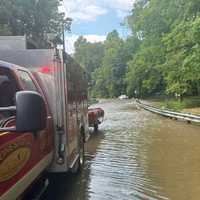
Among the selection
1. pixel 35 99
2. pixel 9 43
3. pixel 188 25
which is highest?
pixel 188 25

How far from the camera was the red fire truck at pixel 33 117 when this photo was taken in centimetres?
352

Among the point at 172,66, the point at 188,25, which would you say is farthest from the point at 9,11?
A: the point at 188,25

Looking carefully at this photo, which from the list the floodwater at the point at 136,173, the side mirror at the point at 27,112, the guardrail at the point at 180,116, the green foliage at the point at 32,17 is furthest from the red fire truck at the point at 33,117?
the green foliage at the point at 32,17

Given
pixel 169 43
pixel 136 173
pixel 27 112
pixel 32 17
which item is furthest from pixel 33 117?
pixel 32 17

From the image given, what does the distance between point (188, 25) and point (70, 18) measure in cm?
3258

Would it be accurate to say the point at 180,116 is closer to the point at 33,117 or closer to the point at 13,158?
the point at 13,158

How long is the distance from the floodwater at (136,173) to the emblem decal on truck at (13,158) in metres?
3.22

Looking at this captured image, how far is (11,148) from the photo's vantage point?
14.2ft

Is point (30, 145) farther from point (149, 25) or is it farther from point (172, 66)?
point (149, 25)

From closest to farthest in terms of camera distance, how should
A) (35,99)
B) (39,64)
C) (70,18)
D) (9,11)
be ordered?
1. (35,99)
2. (39,64)
3. (9,11)
4. (70,18)

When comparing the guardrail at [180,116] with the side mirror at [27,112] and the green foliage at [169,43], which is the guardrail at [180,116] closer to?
the green foliage at [169,43]

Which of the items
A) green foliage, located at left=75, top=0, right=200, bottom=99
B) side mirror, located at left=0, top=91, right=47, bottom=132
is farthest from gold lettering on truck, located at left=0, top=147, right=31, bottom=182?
green foliage, located at left=75, top=0, right=200, bottom=99

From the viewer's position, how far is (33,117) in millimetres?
3430

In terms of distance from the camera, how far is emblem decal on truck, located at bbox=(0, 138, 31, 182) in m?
4.13
